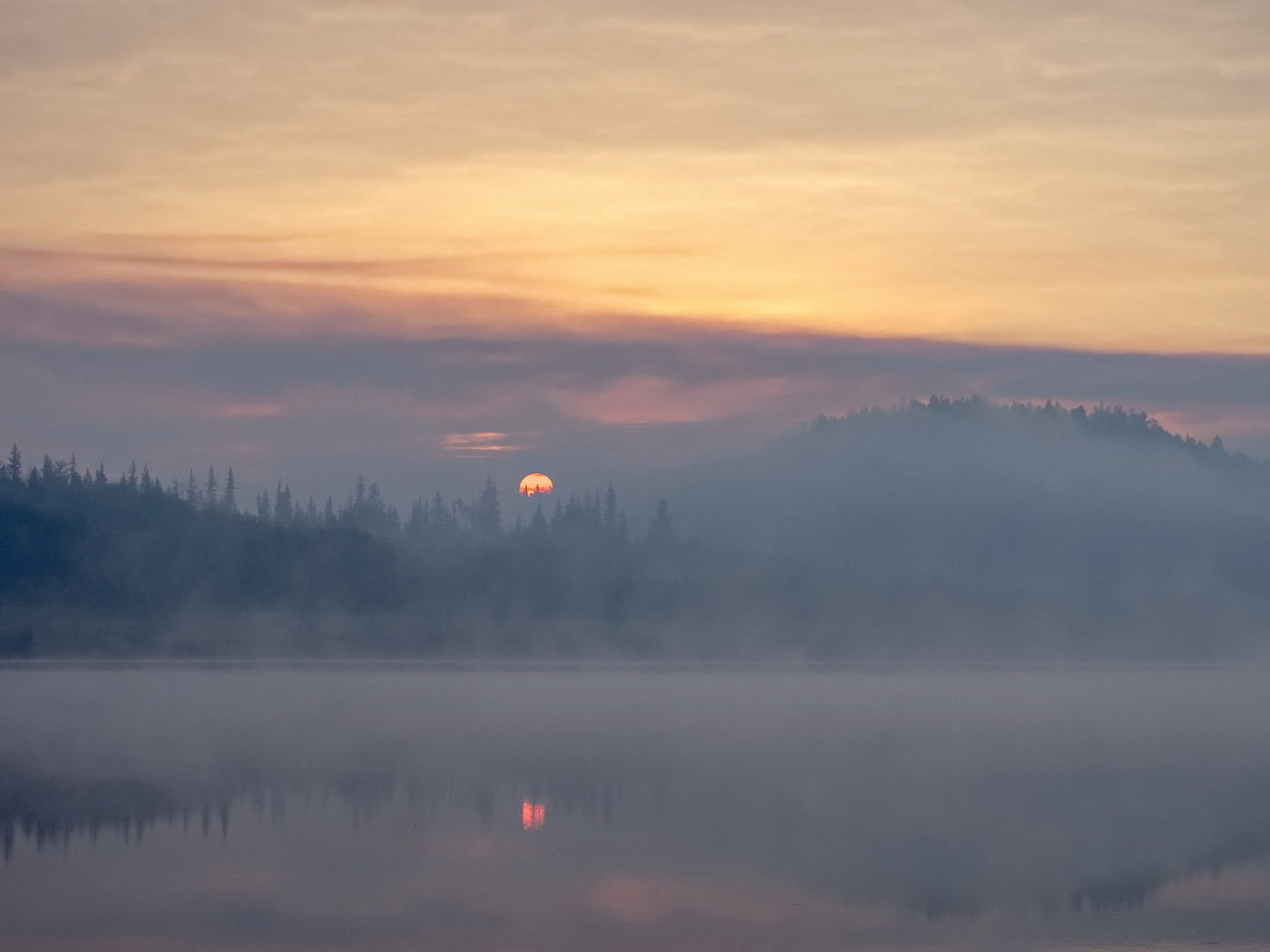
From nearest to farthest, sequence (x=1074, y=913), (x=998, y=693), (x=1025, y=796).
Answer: (x=1074, y=913), (x=1025, y=796), (x=998, y=693)

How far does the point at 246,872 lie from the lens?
21672mm

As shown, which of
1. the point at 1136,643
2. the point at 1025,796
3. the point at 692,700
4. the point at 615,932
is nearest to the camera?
the point at 615,932

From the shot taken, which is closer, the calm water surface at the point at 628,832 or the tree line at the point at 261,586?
the calm water surface at the point at 628,832

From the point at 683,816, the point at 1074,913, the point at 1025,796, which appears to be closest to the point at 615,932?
the point at 1074,913

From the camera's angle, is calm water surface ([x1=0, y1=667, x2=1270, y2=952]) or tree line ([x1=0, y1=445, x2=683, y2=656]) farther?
tree line ([x1=0, y1=445, x2=683, y2=656])

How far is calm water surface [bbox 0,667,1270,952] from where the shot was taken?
18.5m

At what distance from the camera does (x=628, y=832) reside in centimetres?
2539

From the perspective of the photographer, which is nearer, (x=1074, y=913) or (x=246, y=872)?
(x=1074, y=913)

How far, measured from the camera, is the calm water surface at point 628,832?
18484 mm

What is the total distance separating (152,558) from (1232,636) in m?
112

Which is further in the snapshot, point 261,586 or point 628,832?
point 261,586

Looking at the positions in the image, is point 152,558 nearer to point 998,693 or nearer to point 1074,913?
point 998,693

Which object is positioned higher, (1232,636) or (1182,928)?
(1182,928)

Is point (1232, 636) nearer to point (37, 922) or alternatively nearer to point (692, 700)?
point (692, 700)
